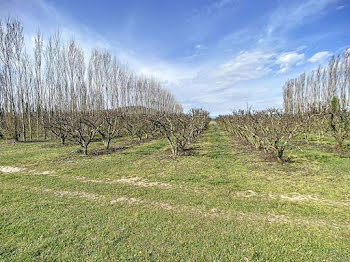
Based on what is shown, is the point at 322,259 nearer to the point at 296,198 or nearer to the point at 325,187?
the point at 296,198

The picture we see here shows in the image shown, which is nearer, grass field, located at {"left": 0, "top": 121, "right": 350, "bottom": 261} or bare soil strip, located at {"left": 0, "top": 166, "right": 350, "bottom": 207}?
grass field, located at {"left": 0, "top": 121, "right": 350, "bottom": 261}

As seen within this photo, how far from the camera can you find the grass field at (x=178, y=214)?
276 centimetres

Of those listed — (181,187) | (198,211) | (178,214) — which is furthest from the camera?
(181,187)

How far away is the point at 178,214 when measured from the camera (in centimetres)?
383

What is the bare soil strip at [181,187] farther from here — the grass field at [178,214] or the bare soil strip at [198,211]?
the bare soil strip at [198,211]

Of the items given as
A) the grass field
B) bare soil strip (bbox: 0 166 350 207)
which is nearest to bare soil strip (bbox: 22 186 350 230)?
the grass field

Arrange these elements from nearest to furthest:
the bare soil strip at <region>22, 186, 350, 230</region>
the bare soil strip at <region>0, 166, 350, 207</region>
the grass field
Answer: the grass field < the bare soil strip at <region>22, 186, 350, 230</region> < the bare soil strip at <region>0, 166, 350, 207</region>

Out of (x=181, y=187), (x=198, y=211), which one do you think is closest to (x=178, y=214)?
(x=198, y=211)

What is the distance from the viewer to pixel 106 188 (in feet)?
17.7

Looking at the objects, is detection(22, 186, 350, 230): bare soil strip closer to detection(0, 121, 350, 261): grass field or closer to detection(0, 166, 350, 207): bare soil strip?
detection(0, 121, 350, 261): grass field

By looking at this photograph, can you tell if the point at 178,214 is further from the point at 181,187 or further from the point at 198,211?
the point at 181,187

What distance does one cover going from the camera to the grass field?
276cm

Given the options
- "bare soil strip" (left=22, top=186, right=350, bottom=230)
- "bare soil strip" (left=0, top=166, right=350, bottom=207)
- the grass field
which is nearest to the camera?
the grass field

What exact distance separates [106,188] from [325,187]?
6.24 metres
